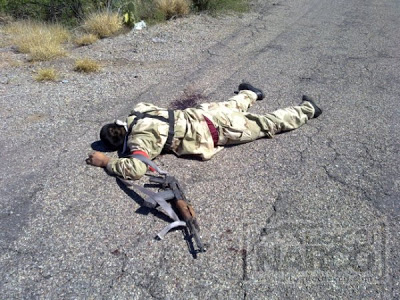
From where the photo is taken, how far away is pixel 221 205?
3199 mm

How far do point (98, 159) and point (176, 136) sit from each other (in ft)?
2.58

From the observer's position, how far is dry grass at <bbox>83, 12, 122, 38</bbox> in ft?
25.0

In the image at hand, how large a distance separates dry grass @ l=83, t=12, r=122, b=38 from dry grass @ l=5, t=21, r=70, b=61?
18.7 inches

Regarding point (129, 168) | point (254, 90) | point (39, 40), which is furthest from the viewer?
point (39, 40)

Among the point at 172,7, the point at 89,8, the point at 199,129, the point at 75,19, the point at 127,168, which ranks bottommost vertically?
the point at 75,19

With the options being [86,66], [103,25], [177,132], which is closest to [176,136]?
[177,132]

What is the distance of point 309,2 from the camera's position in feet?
35.3

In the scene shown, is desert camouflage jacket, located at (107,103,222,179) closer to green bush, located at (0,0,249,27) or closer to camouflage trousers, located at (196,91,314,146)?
camouflage trousers, located at (196,91,314,146)

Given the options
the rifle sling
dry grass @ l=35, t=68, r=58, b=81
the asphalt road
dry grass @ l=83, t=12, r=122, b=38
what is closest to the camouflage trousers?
the asphalt road

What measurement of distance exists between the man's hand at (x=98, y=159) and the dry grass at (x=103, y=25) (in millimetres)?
4636

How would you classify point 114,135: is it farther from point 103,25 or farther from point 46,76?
point 103,25

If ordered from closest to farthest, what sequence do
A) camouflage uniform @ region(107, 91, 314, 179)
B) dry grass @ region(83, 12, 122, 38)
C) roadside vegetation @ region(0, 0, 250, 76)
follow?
1. camouflage uniform @ region(107, 91, 314, 179)
2. roadside vegetation @ region(0, 0, 250, 76)
3. dry grass @ region(83, 12, 122, 38)

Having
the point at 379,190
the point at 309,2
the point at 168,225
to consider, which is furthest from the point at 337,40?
the point at 168,225

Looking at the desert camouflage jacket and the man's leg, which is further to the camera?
the man's leg
